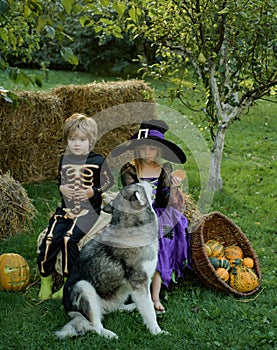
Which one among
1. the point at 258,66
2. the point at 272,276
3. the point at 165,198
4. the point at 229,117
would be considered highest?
the point at 258,66

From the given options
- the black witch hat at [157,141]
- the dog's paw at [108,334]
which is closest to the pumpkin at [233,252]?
the black witch hat at [157,141]

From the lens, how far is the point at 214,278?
4570mm

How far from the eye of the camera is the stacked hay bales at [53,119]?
7.64 meters

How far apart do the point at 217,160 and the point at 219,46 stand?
164 cm

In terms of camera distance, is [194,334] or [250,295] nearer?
[194,334]

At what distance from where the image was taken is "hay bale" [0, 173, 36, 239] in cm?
604

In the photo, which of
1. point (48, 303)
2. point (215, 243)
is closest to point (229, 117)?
point (215, 243)

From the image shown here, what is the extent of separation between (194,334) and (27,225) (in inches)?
118

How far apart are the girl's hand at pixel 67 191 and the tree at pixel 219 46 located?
7.49ft

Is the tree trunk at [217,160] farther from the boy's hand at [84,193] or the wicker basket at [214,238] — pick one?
the boy's hand at [84,193]

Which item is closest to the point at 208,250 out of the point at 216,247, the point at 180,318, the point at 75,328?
the point at 216,247

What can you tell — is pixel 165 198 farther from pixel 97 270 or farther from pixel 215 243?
pixel 97 270

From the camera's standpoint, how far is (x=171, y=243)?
4684mm

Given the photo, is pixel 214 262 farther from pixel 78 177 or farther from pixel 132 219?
pixel 78 177
